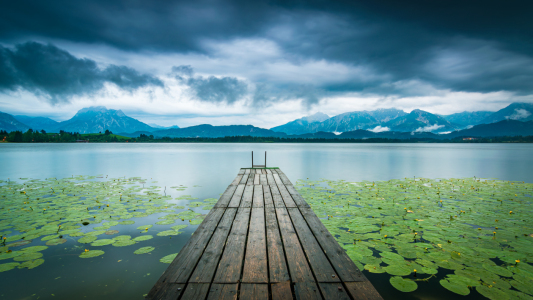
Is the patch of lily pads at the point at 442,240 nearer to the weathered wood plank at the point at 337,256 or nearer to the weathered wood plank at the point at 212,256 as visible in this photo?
the weathered wood plank at the point at 337,256

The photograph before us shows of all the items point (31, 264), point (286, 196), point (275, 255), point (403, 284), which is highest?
point (275, 255)

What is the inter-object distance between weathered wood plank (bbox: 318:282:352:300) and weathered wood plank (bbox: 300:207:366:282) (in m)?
0.21

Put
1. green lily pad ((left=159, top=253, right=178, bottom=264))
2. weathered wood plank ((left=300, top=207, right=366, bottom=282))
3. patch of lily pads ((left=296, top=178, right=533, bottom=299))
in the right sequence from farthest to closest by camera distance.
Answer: green lily pad ((left=159, top=253, right=178, bottom=264)) → patch of lily pads ((left=296, top=178, right=533, bottom=299)) → weathered wood plank ((left=300, top=207, right=366, bottom=282))

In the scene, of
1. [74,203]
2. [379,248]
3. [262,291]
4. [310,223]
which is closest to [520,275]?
[379,248]

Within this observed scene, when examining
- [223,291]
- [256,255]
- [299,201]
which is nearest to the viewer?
[223,291]

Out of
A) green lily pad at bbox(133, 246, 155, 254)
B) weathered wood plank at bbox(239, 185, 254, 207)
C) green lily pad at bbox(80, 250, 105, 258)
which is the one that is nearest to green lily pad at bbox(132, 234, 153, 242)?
green lily pad at bbox(133, 246, 155, 254)

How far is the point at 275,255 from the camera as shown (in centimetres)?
371

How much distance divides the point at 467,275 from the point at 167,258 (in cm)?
628

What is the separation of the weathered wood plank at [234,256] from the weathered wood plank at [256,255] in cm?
9

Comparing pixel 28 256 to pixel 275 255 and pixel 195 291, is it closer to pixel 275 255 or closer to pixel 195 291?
pixel 195 291

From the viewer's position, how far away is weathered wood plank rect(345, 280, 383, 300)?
2689 millimetres

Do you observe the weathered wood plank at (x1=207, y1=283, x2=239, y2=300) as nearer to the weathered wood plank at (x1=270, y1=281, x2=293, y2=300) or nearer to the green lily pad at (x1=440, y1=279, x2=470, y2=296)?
the weathered wood plank at (x1=270, y1=281, x2=293, y2=300)

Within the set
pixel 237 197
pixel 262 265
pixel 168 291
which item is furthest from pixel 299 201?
pixel 168 291

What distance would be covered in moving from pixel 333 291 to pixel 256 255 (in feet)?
4.37
